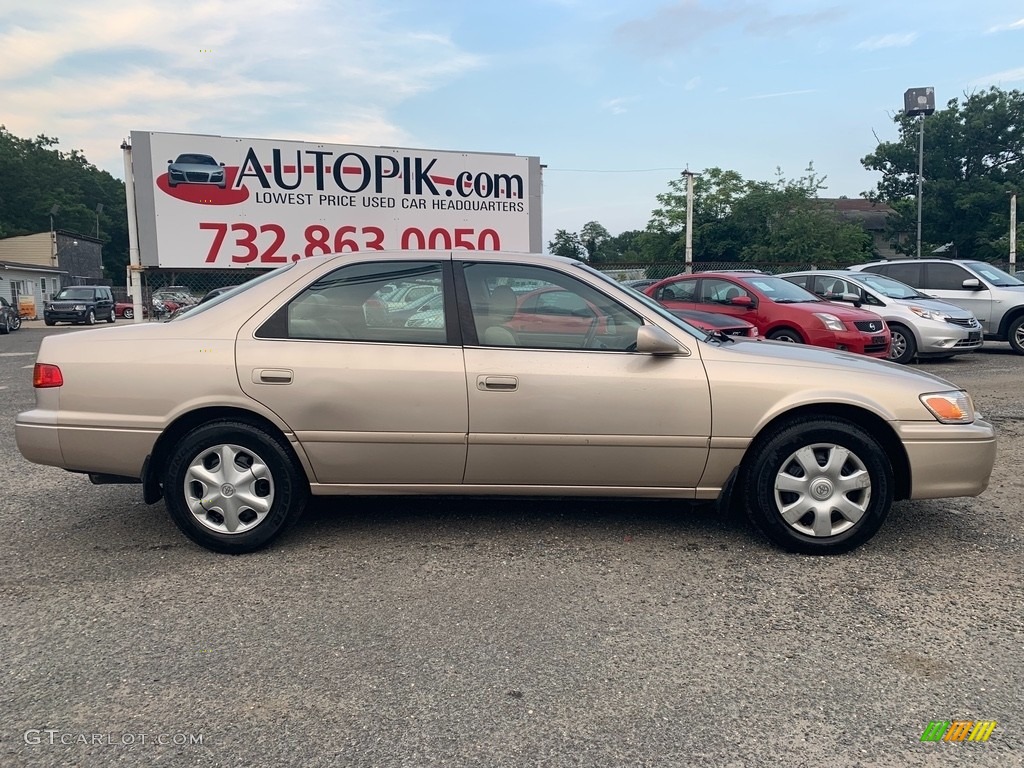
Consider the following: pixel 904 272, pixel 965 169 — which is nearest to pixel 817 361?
pixel 904 272

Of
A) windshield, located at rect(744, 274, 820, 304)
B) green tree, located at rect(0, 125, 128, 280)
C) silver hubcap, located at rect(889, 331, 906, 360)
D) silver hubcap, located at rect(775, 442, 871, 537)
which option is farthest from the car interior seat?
green tree, located at rect(0, 125, 128, 280)

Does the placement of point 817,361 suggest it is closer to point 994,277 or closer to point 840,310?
point 840,310

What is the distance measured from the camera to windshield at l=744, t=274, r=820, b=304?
10.6 metres

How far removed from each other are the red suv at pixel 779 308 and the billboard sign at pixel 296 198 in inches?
131

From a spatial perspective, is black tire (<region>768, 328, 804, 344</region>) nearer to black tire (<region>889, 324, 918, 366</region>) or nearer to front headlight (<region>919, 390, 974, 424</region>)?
black tire (<region>889, 324, 918, 366</region>)

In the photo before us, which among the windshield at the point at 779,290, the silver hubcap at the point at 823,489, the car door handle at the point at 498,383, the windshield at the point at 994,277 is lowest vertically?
the silver hubcap at the point at 823,489

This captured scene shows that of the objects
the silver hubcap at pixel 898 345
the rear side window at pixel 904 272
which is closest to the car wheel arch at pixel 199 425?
the silver hubcap at pixel 898 345

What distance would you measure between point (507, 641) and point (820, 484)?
5.90ft

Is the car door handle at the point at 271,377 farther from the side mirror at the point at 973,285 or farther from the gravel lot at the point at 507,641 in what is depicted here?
the side mirror at the point at 973,285

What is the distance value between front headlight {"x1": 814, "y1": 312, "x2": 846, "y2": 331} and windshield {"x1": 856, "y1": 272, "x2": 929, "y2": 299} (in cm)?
254

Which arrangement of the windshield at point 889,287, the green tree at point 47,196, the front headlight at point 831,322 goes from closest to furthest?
the front headlight at point 831,322
the windshield at point 889,287
the green tree at point 47,196

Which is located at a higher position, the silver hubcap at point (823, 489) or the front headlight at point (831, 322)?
the front headlight at point (831, 322)

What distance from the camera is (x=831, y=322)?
32.6 feet

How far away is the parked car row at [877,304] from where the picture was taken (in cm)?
1008
